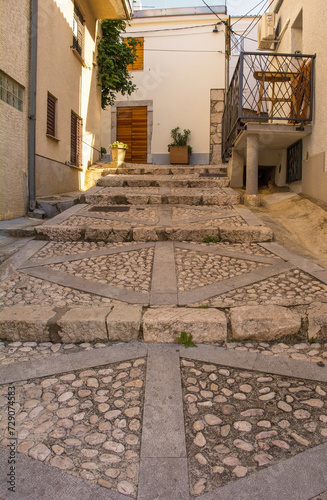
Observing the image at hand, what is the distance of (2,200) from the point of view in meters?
4.82

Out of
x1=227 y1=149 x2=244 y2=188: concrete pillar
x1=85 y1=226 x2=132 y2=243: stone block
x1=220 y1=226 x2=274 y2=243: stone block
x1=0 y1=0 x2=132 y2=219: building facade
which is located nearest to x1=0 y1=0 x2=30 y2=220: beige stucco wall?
x1=0 y1=0 x2=132 y2=219: building facade

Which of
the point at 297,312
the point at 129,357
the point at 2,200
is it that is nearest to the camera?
the point at 129,357

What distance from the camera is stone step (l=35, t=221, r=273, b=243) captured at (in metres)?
4.16

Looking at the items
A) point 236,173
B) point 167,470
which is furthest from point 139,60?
point 167,470

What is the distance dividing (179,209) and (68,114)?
3918 mm

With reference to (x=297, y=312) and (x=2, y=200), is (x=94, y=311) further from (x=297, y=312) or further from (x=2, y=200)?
(x=2, y=200)

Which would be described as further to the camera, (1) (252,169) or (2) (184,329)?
(1) (252,169)

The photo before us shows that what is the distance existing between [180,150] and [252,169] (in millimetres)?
7484

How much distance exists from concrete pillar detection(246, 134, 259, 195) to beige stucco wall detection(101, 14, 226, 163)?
7.80m

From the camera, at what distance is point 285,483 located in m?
1.24

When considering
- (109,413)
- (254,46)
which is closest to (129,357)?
(109,413)

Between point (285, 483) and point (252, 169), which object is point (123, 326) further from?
point (252, 169)

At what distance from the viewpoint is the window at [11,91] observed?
4715 mm

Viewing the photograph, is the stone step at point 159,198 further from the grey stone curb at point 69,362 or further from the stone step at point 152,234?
the grey stone curb at point 69,362
